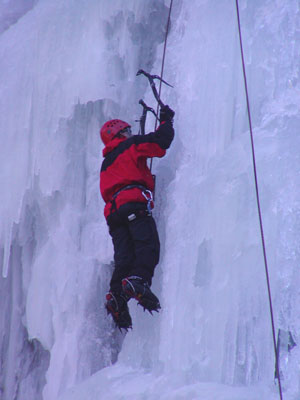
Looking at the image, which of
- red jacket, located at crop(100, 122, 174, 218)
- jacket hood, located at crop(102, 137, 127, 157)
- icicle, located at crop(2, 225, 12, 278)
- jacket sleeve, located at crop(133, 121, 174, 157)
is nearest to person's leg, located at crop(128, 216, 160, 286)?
red jacket, located at crop(100, 122, 174, 218)

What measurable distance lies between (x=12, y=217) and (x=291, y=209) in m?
2.51

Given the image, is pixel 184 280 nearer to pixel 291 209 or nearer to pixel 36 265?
pixel 291 209

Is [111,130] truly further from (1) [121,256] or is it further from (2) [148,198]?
(1) [121,256]

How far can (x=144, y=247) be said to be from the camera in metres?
3.58

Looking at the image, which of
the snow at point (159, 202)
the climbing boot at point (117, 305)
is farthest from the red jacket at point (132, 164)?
the climbing boot at point (117, 305)

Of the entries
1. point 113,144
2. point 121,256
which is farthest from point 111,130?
point 121,256

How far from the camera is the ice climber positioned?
3605mm

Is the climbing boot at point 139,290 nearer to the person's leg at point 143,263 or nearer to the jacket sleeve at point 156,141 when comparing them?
the person's leg at point 143,263

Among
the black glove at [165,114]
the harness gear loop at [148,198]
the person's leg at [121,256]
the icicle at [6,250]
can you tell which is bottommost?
the person's leg at [121,256]

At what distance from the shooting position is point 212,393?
10.6 ft

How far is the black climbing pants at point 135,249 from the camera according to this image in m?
3.50

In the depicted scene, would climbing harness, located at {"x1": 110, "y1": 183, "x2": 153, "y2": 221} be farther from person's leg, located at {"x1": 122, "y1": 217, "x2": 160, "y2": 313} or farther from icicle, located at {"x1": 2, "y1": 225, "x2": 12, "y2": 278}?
icicle, located at {"x1": 2, "y1": 225, "x2": 12, "y2": 278}

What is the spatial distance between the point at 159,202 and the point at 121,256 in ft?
1.99

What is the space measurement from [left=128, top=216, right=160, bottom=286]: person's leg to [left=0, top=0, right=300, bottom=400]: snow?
0.28m
